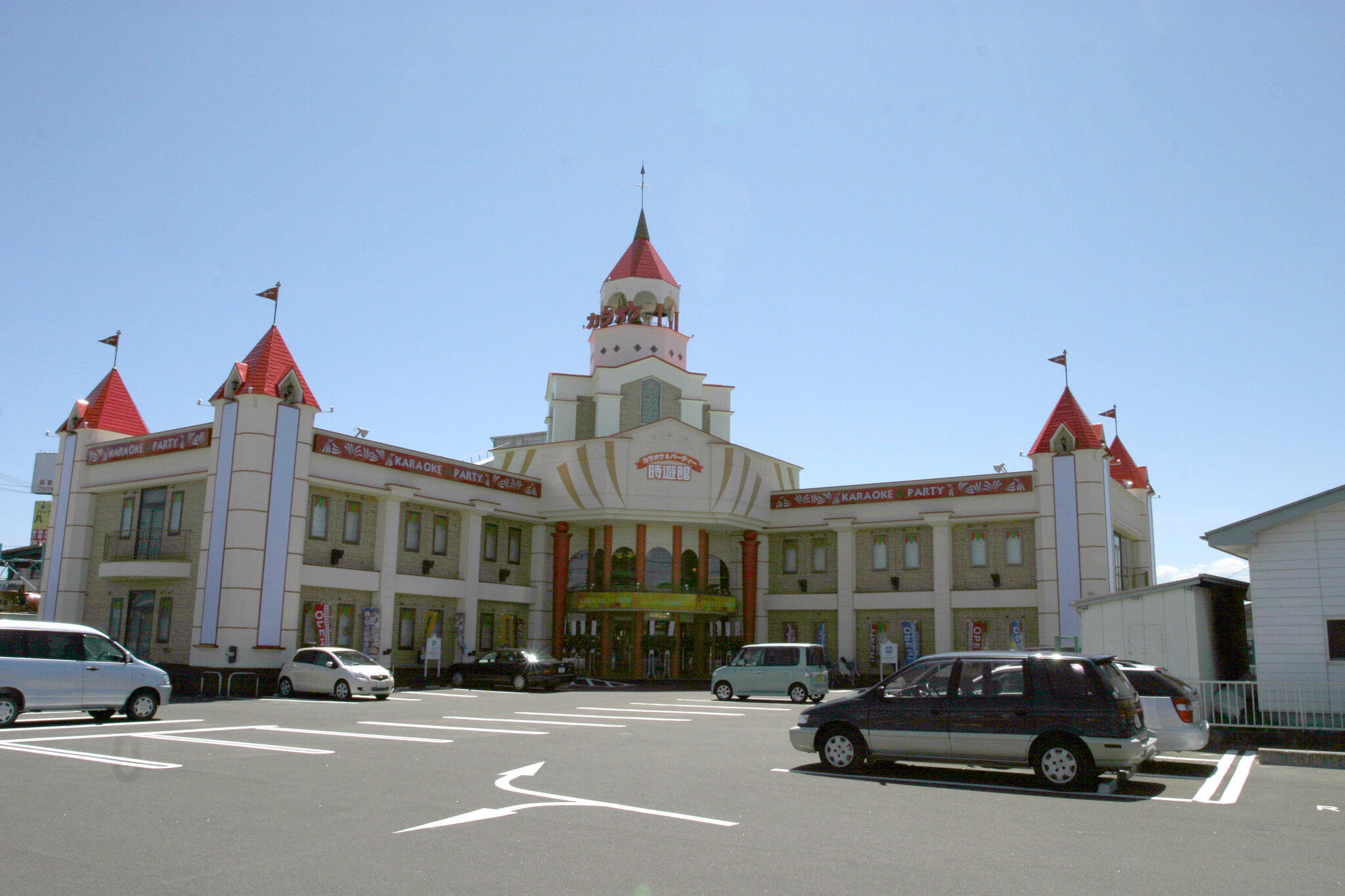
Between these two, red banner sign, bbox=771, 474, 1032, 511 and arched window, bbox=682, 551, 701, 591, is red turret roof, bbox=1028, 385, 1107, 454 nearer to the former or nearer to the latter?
red banner sign, bbox=771, 474, 1032, 511

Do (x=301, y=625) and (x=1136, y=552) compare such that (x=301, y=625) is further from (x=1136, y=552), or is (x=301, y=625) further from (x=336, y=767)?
(x=1136, y=552)

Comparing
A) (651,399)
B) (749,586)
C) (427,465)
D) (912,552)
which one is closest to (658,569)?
Result: (749,586)

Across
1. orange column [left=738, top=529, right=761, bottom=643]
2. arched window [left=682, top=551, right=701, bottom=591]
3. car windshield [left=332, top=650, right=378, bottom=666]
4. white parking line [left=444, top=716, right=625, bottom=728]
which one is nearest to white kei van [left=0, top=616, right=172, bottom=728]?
white parking line [left=444, top=716, right=625, bottom=728]

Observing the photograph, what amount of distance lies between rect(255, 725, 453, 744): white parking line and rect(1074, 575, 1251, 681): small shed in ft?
42.2

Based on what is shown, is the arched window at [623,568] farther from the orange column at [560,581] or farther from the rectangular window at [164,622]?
the rectangular window at [164,622]

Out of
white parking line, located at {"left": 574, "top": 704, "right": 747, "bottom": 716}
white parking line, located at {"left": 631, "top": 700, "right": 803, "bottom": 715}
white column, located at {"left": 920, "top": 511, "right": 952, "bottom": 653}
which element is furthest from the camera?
white column, located at {"left": 920, "top": 511, "right": 952, "bottom": 653}

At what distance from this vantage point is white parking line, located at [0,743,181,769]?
40.9ft

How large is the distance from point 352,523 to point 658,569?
39.7 ft

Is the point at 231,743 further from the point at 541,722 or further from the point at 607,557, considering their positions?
the point at 607,557

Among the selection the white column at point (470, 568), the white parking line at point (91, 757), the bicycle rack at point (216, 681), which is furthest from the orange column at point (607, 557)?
the white parking line at point (91, 757)

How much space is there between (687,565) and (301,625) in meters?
15.2

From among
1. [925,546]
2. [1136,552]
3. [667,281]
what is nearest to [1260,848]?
[925,546]

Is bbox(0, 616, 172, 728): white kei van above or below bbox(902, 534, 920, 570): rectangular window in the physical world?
below

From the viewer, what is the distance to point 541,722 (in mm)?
19875
